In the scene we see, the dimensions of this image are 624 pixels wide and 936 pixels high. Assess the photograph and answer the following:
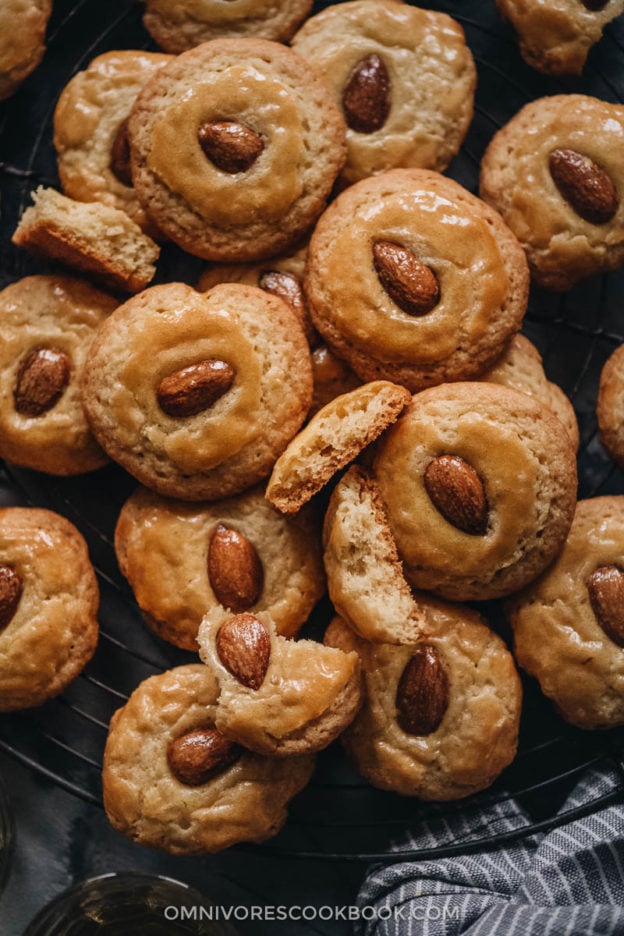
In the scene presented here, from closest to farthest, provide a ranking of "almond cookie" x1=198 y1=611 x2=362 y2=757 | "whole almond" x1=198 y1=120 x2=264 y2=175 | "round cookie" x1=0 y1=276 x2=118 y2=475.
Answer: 1. "almond cookie" x1=198 y1=611 x2=362 y2=757
2. "whole almond" x1=198 y1=120 x2=264 y2=175
3. "round cookie" x1=0 y1=276 x2=118 y2=475

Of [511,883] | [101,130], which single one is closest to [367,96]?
[101,130]

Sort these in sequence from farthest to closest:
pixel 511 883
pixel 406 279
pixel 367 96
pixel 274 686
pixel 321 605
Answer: pixel 321 605
pixel 367 96
pixel 511 883
pixel 406 279
pixel 274 686

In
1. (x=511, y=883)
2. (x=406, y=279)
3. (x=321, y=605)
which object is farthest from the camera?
(x=321, y=605)

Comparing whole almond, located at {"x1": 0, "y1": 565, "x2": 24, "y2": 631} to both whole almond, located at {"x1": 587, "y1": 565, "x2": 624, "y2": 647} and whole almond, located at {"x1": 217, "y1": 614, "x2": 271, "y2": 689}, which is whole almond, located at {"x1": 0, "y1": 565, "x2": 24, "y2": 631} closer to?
whole almond, located at {"x1": 217, "y1": 614, "x2": 271, "y2": 689}

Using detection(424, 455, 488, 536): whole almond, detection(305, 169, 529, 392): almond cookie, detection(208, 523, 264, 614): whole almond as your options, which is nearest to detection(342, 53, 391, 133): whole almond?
detection(305, 169, 529, 392): almond cookie

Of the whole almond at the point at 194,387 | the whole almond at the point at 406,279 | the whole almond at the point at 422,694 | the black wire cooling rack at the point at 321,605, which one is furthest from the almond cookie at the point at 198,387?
the whole almond at the point at 422,694

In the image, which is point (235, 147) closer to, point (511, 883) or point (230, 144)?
point (230, 144)

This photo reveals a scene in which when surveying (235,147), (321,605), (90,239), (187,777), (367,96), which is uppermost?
(367,96)
